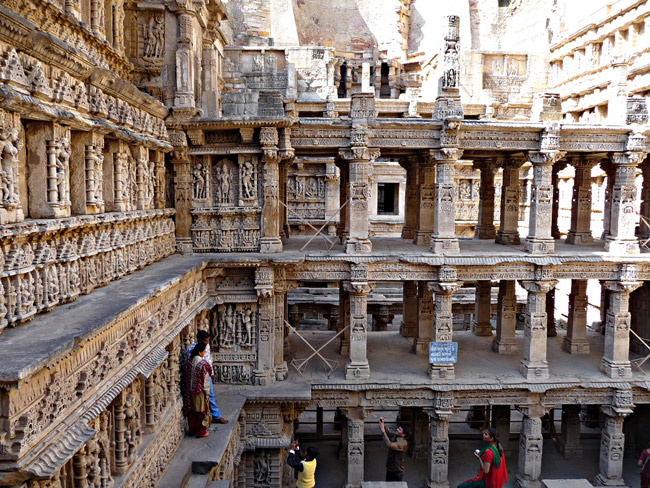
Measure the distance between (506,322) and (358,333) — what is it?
4.50 meters

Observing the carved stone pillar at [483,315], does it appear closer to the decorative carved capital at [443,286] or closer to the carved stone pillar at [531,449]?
the carved stone pillar at [531,449]

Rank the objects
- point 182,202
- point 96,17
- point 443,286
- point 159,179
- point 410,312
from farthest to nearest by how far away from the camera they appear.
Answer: point 410,312 < point 443,286 < point 182,202 < point 159,179 < point 96,17

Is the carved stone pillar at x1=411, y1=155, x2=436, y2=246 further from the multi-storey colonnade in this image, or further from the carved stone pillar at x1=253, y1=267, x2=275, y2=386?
the carved stone pillar at x1=253, y1=267, x2=275, y2=386

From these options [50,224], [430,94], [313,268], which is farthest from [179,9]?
[430,94]

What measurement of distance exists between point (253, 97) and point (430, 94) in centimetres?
873

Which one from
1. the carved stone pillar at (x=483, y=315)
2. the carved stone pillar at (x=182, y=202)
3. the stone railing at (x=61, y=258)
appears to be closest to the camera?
the stone railing at (x=61, y=258)

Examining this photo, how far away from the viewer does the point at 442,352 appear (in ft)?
36.6

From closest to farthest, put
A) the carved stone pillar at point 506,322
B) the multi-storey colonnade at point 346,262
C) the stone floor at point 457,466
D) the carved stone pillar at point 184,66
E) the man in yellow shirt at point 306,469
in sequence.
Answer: the multi-storey colonnade at point 346,262
the man in yellow shirt at point 306,469
the carved stone pillar at point 184,66
the stone floor at point 457,466
the carved stone pillar at point 506,322

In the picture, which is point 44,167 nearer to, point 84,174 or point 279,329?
point 84,174

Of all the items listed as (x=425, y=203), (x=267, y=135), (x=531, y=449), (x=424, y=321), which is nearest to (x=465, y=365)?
(x=424, y=321)

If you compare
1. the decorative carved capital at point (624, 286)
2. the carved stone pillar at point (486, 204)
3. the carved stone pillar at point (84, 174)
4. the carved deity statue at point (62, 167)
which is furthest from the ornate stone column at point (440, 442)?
the carved deity statue at point (62, 167)

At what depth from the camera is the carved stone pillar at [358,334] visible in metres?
11.1

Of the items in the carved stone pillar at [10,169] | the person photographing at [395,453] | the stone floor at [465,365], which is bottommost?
the person photographing at [395,453]

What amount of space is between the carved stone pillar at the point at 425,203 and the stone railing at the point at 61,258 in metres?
6.98
